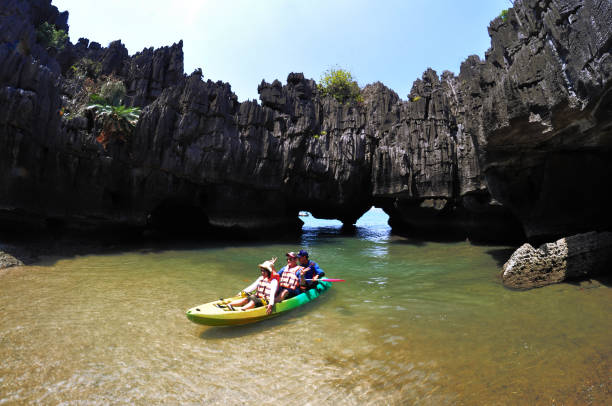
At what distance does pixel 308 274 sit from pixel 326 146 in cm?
1494

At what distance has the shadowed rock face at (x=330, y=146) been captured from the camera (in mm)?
7164

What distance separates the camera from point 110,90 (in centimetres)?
1683

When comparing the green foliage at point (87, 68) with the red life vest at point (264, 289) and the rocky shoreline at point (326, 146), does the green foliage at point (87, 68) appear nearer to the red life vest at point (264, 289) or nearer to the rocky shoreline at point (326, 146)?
the rocky shoreline at point (326, 146)

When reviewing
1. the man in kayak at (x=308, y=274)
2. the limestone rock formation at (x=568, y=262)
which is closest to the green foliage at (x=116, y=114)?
→ the man in kayak at (x=308, y=274)

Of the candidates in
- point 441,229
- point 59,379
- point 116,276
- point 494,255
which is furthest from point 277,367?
point 441,229

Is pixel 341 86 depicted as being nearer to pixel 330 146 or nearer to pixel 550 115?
pixel 330 146

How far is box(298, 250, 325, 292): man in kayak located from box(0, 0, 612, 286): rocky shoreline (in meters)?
6.41

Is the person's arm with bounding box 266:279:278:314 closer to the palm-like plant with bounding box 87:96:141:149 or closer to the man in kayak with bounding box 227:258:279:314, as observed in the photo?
the man in kayak with bounding box 227:258:279:314

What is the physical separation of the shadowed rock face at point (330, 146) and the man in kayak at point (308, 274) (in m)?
6.36

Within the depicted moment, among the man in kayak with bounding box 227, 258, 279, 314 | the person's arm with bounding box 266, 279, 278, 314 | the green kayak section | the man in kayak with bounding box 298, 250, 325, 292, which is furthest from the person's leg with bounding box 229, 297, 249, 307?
the man in kayak with bounding box 298, 250, 325, 292

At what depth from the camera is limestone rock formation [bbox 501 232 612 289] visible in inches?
299

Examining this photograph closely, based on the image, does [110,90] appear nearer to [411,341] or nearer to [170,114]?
[170,114]

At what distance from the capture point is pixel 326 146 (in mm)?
22078

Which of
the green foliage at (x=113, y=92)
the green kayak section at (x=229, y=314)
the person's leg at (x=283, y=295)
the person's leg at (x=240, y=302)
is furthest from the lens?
the green foliage at (x=113, y=92)
